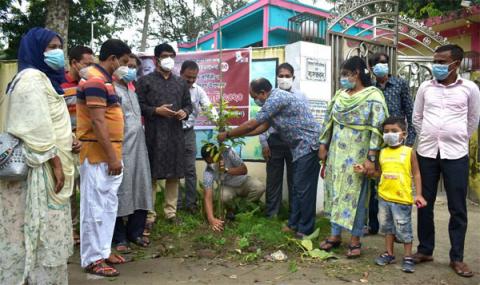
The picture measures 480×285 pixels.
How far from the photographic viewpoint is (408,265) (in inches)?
147

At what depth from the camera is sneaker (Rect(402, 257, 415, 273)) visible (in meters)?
3.72

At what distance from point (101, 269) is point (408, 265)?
2543mm

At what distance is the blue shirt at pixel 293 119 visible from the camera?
4.50 meters

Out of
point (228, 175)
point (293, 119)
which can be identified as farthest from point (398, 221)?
point (228, 175)

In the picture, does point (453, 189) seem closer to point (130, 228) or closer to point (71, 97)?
point (130, 228)

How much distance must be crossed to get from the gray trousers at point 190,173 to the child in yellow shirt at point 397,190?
214 cm

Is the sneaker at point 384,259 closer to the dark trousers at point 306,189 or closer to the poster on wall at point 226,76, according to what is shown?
the dark trousers at point 306,189

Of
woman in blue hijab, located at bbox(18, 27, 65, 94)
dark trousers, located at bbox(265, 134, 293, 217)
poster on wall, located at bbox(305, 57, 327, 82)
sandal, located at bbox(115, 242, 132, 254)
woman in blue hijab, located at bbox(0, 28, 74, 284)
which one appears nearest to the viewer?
woman in blue hijab, located at bbox(0, 28, 74, 284)

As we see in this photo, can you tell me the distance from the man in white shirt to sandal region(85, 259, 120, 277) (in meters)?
1.81

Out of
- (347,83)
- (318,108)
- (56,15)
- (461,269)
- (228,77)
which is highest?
(56,15)

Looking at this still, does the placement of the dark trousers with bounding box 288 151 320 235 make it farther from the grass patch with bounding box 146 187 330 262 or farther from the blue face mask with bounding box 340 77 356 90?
the blue face mask with bounding box 340 77 356 90

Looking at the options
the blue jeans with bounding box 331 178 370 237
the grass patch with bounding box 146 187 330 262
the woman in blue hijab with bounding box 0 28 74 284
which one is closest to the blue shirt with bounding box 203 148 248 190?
the grass patch with bounding box 146 187 330 262

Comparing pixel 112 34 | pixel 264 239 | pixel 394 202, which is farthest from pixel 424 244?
pixel 112 34

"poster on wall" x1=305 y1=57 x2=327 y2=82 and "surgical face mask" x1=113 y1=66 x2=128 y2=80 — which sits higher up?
"poster on wall" x1=305 y1=57 x2=327 y2=82
